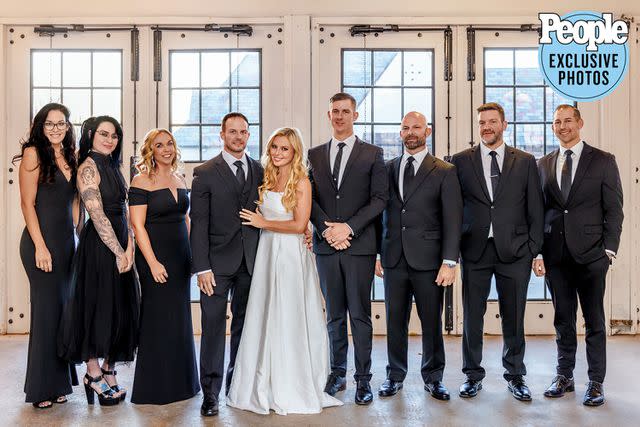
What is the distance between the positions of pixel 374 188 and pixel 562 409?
1548 mm

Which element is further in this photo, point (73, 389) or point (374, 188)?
point (73, 389)

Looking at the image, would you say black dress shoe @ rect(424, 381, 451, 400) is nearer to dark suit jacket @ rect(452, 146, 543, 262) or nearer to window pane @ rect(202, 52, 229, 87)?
dark suit jacket @ rect(452, 146, 543, 262)

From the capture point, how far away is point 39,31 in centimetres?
524

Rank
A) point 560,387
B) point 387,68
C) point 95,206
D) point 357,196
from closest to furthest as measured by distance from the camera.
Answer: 1. point 95,206
2. point 357,196
3. point 560,387
4. point 387,68

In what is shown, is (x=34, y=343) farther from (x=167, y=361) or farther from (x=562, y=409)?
(x=562, y=409)

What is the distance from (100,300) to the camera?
11.2 ft

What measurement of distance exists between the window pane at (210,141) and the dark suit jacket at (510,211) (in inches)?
96.8

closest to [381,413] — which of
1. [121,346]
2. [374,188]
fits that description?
[374,188]

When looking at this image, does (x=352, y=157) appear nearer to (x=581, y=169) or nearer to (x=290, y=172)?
(x=290, y=172)

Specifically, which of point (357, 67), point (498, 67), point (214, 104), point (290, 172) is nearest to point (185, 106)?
point (214, 104)

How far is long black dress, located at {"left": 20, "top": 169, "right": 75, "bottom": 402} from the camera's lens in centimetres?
344

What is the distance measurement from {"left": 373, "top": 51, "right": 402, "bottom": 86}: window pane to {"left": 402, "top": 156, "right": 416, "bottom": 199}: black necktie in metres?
1.86

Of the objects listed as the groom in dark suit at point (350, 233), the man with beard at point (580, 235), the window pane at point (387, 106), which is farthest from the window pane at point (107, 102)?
the man with beard at point (580, 235)

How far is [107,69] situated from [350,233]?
2964 millimetres
